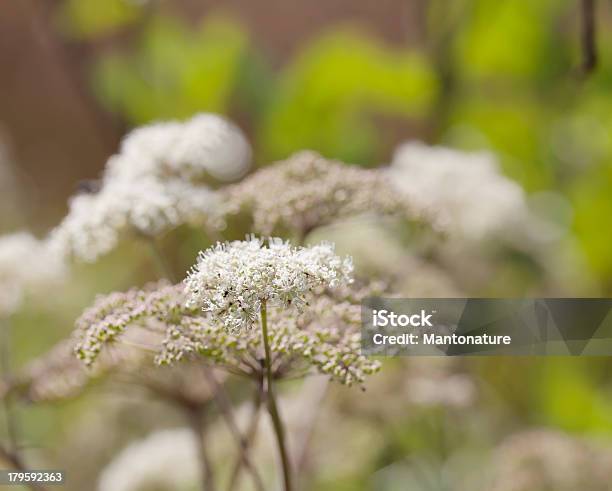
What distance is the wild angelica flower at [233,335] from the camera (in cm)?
44

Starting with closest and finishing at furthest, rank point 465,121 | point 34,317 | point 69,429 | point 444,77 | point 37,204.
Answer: point 69,429 < point 34,317 < point 444,77 < point 465,121 < point 37,204

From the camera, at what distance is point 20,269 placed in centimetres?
67

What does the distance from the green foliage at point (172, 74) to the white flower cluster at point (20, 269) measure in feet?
2.95

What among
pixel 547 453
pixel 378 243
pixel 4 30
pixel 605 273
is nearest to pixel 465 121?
pixel 605 273

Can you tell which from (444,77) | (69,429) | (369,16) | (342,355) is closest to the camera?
(342,355)

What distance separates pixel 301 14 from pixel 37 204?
3.12 ft

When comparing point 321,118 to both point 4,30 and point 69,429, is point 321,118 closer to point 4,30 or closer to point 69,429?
point 69,429

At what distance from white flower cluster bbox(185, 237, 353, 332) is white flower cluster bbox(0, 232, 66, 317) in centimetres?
26

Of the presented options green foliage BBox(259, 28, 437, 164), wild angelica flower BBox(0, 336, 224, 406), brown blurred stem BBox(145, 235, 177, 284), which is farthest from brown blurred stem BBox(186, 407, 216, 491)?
green foliage BBox(259, 28, 437, 164)

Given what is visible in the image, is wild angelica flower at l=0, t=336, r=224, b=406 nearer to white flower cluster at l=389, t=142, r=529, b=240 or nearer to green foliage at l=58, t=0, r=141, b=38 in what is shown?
white flower cluster at l=389, t=142, r=529, b=240

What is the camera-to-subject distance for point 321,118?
5.17ft

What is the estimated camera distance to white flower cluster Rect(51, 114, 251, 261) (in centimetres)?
58

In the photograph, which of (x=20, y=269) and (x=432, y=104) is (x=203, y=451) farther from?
(x=432, y=104)

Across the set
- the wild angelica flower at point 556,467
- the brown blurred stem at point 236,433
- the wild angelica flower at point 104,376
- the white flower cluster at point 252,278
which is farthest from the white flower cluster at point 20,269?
the wild angelica flower at point 556,467
